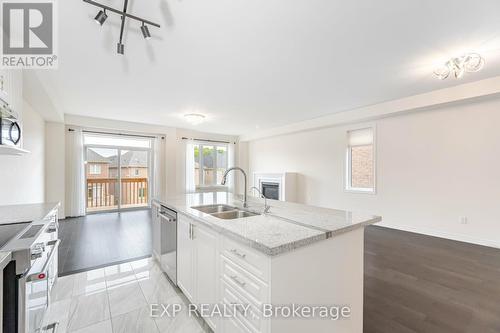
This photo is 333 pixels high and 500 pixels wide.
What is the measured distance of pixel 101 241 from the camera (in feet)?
12.2

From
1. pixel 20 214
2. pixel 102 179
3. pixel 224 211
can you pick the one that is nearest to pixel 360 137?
pixel 224 211

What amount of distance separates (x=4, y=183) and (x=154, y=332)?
2.77m

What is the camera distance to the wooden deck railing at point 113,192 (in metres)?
6.03

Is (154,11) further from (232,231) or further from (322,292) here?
(322,292)

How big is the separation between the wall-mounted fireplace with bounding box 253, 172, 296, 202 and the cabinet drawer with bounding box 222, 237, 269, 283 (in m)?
4.91

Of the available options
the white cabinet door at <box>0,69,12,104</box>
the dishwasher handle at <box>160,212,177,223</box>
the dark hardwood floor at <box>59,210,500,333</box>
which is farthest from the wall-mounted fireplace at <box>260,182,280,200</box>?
the white cabinet door at <box>0,69,12,104</box>

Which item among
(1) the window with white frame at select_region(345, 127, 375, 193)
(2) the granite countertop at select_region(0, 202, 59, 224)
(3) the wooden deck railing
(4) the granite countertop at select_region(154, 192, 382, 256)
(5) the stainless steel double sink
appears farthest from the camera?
(3) the wooden deck railing

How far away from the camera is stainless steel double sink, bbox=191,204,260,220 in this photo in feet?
6.79

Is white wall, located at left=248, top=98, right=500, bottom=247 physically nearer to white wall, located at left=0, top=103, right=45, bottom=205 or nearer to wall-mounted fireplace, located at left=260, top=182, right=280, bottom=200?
wall-mounted fireplace, located at left=260, top=182, right=280, bottom=200

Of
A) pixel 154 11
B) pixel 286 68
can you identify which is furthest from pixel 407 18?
pixel 154 11

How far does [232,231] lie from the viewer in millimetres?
1327

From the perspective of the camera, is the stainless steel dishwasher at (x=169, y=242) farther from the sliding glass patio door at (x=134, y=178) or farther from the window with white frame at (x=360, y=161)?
the sliding glass patio door at (x=134, y=178)

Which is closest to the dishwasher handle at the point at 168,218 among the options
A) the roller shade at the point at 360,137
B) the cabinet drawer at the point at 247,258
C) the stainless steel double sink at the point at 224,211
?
the stainless steel double sink at the point at 224,211

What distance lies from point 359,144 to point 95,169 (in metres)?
7.09
